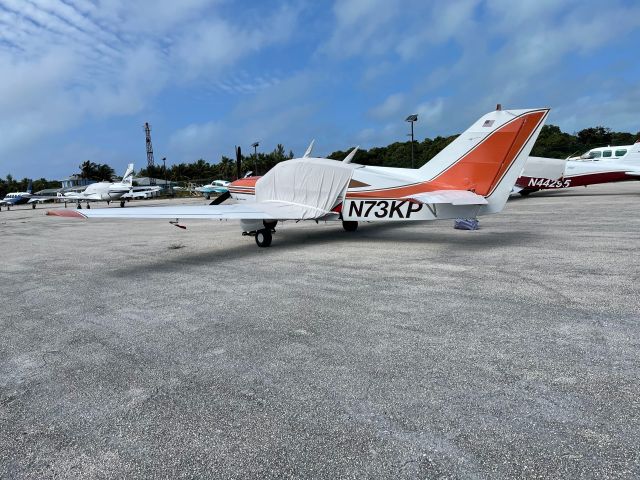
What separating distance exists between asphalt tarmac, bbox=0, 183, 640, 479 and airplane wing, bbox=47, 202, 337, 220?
1.82 meters

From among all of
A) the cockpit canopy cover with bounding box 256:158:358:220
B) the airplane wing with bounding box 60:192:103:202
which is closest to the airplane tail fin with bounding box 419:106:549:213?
the cockpit canopy cover with bounding box 256:158:358:220

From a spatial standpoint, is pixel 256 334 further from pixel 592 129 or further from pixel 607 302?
pixel 592 129

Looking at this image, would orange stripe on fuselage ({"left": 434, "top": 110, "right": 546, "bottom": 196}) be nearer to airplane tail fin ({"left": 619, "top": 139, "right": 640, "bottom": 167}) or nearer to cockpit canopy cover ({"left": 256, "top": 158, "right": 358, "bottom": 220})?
cockpit canopy cover ({"left": 256, "top": 158, "right": 358, "bottom": 220})

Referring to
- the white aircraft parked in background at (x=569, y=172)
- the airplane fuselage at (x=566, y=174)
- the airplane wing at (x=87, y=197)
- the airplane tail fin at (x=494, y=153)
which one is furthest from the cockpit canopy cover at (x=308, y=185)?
the airplane wing at (x=87, y=197)

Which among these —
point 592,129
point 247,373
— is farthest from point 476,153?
point 592,129

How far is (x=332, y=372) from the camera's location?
3381 millimetres

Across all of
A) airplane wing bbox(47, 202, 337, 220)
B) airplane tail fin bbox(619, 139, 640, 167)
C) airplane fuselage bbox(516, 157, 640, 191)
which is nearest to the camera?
airplane wing bbox(47, 202, 337, 220)

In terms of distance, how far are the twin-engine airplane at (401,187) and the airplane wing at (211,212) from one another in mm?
20

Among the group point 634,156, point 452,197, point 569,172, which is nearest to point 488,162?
point 452,197

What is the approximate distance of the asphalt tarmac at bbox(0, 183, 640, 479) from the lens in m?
2.36

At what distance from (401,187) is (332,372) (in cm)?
670

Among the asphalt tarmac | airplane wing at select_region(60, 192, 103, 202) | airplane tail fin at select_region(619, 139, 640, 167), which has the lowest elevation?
the asphalt tarmac

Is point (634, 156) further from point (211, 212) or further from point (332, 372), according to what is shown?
point (332, 372)

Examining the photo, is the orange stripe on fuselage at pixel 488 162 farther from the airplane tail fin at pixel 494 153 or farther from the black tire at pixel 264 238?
the black tire at pixel 264 238
